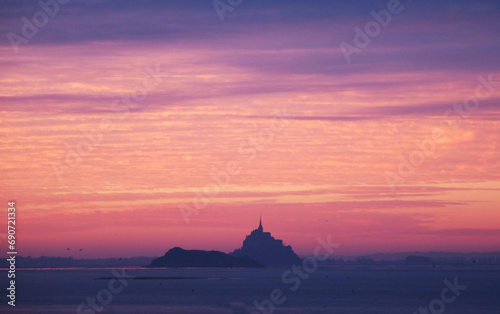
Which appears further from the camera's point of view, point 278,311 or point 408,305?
point 408,305

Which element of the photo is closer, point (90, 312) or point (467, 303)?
point (90, 312)

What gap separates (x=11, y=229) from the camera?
51.7 metres

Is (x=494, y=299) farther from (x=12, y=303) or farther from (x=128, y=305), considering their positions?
(x=12, y=303)

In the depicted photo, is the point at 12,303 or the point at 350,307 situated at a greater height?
the point at 12,303

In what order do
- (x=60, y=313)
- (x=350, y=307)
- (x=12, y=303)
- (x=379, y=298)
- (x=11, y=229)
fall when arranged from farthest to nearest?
(x=379, y=298)
(x=12, y=303)
(x=350, y=307)
(x=60, y=313)
(x=11, y=229)

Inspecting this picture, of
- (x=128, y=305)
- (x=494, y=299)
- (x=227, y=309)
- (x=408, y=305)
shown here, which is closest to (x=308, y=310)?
(x=227, y=309)

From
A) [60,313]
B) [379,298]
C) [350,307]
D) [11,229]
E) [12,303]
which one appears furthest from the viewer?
[379,298]

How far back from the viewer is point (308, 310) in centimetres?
9438

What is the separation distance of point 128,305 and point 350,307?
1363 inches

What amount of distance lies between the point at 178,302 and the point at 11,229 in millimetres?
62035

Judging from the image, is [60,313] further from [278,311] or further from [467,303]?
[467,303]

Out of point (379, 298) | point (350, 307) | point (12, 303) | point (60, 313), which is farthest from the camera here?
point (379, 298)

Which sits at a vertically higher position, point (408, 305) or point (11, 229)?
point (11, 229)

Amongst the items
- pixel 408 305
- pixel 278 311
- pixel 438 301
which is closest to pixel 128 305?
pixel 278 311
